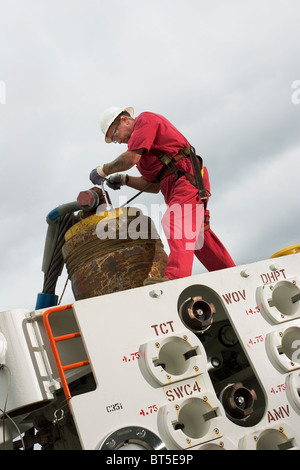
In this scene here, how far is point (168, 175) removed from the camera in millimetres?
5176

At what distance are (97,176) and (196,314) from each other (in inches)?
79.2

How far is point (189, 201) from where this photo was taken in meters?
4.96

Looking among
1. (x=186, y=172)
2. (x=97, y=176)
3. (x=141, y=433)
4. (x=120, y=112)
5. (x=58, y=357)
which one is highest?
(x=120, y=112)

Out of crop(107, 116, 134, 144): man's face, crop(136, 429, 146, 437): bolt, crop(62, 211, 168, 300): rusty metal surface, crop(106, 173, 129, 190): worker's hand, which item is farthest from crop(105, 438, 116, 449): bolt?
crop(107, 116, 134, 144): man's face

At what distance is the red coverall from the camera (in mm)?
4574

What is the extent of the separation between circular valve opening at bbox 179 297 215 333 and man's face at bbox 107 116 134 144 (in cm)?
217

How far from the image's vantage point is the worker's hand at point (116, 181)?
5551 mm

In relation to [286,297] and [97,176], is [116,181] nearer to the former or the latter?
[97,176]

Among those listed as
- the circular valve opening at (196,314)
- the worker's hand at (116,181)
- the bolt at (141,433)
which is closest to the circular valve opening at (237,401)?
the circular valve opening at (196,314)

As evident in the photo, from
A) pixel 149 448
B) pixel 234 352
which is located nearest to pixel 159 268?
pixel 234 352

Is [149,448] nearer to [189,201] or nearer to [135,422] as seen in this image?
[135,422]

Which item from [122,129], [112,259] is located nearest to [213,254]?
[112,259]

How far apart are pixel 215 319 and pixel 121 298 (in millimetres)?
1024
